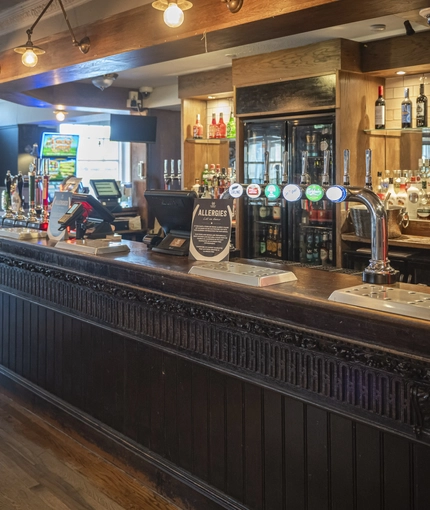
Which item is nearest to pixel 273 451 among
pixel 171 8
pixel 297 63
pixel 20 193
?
pixel 171 8

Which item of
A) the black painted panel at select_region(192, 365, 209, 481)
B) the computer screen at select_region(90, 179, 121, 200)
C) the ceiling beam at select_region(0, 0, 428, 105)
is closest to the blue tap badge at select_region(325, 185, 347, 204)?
the black painted panel at select_region(192, 365, 209, 481)

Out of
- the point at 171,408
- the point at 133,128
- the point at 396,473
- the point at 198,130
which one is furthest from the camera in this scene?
the point at 133,128

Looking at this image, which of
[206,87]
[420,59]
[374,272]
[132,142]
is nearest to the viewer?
[374,272]

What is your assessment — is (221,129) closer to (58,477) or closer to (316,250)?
(316,250)

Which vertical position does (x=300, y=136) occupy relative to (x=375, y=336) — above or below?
above

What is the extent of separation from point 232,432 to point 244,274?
64 centimetres

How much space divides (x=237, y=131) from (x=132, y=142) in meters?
2.74

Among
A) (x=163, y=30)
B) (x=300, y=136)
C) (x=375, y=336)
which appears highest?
(x=163, y=30)

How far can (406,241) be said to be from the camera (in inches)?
199

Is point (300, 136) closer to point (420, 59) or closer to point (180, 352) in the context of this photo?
point (420, 59)

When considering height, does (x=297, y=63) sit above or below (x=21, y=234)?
above

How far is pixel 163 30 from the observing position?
12.9 feet

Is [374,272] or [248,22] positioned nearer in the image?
[374,272]

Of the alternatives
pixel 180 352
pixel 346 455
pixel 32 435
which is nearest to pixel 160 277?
pixel 180 352
